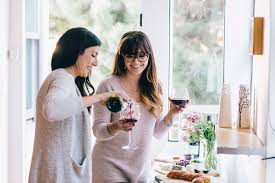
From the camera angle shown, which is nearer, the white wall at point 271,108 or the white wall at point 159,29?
the white wall at point 271,108

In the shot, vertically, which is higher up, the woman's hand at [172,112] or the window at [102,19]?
the window at [102,19]

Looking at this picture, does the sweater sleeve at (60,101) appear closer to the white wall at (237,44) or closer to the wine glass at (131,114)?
the wine glass at (131,114)

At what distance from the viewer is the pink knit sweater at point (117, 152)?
6.88 feet

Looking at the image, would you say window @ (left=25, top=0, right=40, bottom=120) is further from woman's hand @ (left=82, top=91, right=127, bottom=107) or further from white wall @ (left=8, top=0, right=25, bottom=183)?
woman's hand @ (left=82, top=91, right=127, bottom=107)

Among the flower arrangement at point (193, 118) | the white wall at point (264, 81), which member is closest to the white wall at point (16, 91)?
the flower arrangement at point (193, 118)

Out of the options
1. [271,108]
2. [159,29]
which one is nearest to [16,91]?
[159,29]

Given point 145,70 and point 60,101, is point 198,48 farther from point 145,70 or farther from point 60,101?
point 60,101

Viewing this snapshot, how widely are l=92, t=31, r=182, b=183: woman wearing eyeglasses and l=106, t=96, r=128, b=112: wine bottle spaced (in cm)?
10

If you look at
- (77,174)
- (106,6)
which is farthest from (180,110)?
(106,6)

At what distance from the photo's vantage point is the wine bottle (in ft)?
6.26
